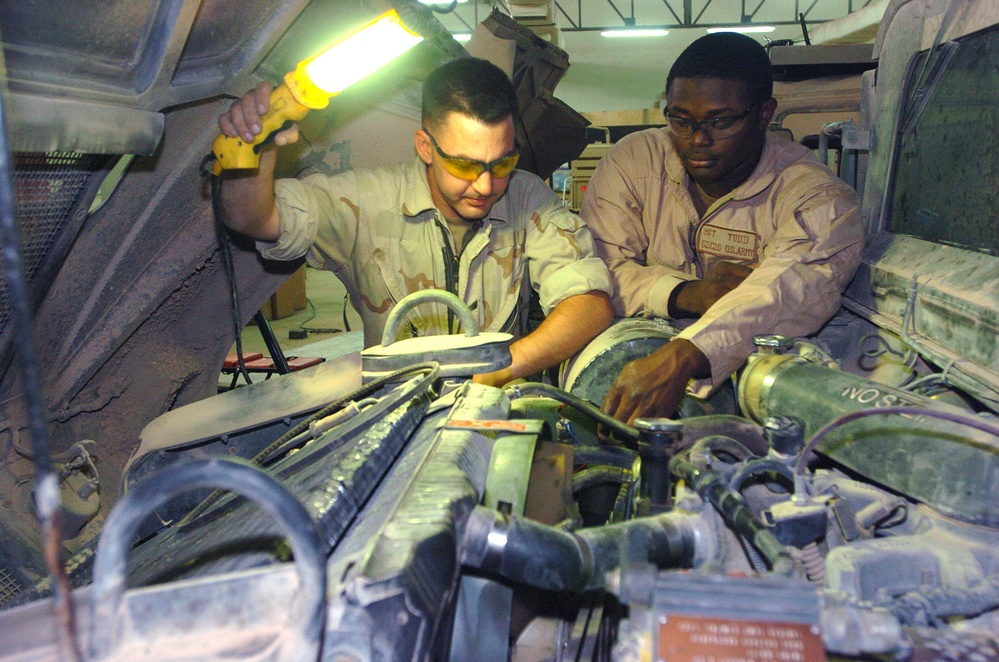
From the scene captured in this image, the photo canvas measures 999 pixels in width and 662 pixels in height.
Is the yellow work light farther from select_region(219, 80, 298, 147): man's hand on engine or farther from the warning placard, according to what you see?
the warning placard

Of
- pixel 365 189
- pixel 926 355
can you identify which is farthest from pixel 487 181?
pixel 926 355

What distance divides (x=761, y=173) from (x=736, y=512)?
2.06 meters

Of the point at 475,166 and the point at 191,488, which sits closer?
the point at 191,488

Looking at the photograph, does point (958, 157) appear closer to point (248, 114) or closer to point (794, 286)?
point (794, 286)

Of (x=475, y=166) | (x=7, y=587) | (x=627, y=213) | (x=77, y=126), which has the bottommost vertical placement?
(x=7, y=587)

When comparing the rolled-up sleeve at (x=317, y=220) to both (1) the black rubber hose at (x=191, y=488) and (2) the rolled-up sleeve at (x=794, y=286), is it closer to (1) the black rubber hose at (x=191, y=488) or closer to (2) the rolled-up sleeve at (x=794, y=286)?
(2) the rolled-up sleeve at (x=794, y=286)

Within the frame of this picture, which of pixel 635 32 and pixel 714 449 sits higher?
pixel 635 32

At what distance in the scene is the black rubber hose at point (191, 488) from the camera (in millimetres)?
559

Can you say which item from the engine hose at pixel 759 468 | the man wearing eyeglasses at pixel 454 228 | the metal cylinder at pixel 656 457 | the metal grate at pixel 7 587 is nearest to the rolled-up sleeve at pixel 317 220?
the man wearing eyeglasses at pixel 454 228

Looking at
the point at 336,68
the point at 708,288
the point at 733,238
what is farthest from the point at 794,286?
the point at 336,68

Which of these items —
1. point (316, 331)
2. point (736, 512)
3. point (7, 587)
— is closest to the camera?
point (736, 512)

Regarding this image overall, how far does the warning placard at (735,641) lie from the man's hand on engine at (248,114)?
163 cm

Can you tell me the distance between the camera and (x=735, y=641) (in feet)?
2.28

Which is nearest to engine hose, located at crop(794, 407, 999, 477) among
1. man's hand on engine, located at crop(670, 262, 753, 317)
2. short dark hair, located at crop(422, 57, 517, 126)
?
man's hand on engine, located at crop(670, 262, 753, 317)
